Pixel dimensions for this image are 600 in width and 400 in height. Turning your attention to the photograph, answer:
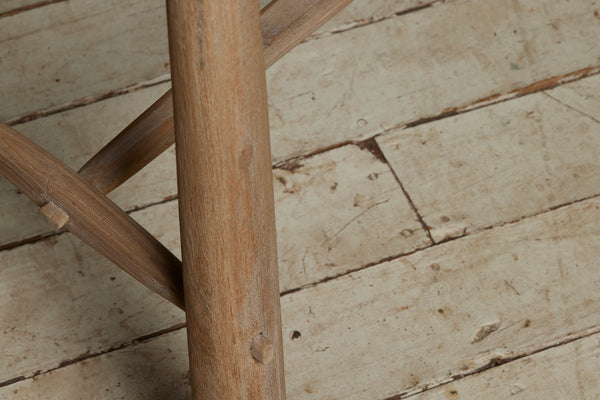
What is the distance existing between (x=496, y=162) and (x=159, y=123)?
1.84 ft

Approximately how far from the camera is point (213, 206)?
0.79 metres

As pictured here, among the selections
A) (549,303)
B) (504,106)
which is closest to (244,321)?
(549,303)

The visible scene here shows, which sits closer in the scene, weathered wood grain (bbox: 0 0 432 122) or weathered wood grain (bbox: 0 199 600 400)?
weathered wood grain (bbox: 0 199 600 400)

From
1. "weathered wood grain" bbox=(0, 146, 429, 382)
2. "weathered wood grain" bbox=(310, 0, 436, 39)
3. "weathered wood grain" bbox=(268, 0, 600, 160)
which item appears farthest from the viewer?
"weathered wood grain" bbox=(310, 0, 436, 39)

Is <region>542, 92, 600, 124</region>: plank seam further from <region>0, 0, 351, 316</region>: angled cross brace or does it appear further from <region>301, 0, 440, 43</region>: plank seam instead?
<region>0, 0, 351, 316</region>: angled cross brace

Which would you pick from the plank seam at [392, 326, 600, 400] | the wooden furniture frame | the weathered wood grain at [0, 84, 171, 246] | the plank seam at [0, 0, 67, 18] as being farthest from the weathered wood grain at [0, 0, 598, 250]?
the plank seam at [392, 326, 600, 400]

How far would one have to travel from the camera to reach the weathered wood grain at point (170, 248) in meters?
1.11

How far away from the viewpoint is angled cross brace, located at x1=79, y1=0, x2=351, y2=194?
100 centimetres

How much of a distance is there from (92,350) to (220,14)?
576 mm

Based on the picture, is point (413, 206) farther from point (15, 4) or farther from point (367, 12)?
point (15, 4)

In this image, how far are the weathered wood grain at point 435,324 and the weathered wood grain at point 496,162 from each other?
0.04 metres

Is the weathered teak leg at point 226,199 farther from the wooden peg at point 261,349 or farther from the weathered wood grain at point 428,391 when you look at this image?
the weathered wood grain at point 428,391

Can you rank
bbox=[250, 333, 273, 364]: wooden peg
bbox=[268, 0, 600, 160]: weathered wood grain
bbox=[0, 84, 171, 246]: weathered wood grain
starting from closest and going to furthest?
1. bbox=[250, 333, 273, 364]: wooden peg
2. bbox=[0, 84, 171, 246]: weathered wood grain
3. bbox=[268, 0, 600, 160]: weathered wood grain

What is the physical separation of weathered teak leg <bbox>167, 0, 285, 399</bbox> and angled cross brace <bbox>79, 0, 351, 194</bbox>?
8.3 inches
